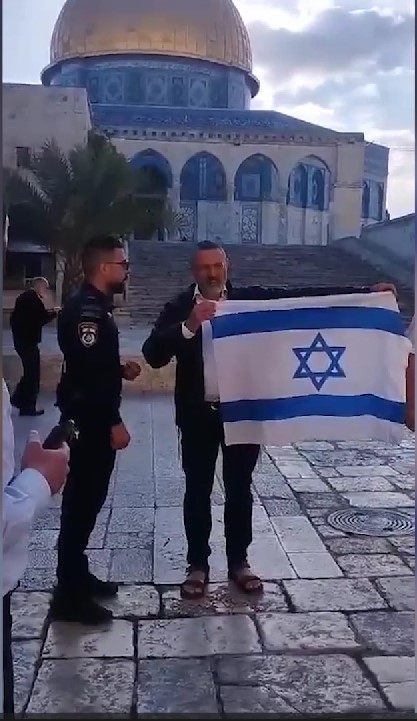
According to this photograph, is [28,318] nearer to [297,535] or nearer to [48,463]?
[297,535]

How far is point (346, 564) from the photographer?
4.71 meters

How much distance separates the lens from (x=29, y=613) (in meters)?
4.04

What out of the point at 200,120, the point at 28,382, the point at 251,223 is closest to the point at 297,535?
the point at 28,382

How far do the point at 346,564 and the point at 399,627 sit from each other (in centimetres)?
84

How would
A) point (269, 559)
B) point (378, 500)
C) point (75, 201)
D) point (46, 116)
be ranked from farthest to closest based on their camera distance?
1. point (46, 116)
2. point (75, 201)
3. point (378, 500)
4. point (269, 559)

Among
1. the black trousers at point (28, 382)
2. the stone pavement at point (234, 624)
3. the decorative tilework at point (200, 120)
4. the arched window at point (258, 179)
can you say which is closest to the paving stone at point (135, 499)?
the stone pavement at point (234, 624)

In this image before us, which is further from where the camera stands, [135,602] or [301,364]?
[135,602]

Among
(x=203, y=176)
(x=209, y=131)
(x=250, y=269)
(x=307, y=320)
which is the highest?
(x=209, y=131)

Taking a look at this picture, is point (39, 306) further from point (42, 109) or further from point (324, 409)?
point (42, 109)

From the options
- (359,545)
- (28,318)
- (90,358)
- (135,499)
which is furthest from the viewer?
(28,318)

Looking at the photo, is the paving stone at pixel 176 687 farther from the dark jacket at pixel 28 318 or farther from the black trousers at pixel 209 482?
the dark jacket at pixel 28 318

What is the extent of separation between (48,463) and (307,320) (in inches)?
81.9

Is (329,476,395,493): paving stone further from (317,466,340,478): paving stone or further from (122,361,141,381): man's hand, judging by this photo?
(122,361,141,381): man's hand

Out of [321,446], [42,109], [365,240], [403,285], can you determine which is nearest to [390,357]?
[321,446]
